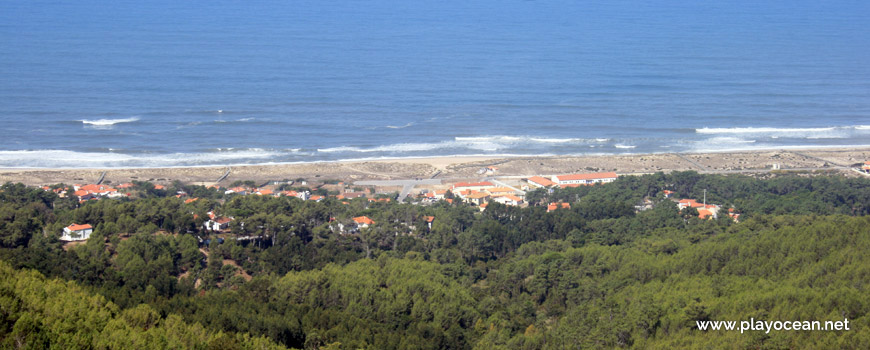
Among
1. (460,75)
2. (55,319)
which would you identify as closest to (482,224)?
(55,319)

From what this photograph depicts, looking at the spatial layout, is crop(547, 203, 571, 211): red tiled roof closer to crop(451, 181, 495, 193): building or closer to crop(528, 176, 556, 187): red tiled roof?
crop(528, 176, 556, 187): red tiled roof

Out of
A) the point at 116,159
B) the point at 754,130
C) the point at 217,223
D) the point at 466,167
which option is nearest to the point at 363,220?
the point at 217,223

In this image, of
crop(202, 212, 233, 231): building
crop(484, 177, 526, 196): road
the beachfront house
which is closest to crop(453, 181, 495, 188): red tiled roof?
crop(484, 177, 526, 196): road

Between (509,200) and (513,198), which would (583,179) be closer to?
(513,198)

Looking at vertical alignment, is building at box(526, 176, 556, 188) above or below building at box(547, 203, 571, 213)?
above

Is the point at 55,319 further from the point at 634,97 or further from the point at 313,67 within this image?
the point at 313,67
